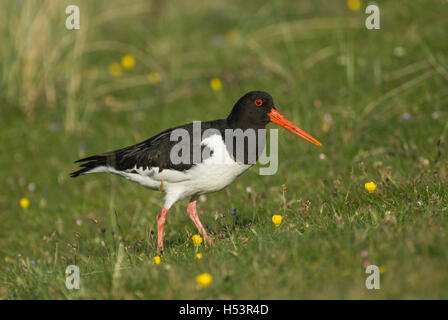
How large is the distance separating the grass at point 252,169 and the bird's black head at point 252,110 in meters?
0.77

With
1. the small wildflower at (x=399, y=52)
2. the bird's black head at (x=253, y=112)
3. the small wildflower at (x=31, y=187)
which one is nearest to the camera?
the bird's black head at (x=253, y=112)

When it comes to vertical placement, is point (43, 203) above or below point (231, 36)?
below

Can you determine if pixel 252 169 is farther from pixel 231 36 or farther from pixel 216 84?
pixel 231 36

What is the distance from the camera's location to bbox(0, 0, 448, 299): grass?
3.97 meters

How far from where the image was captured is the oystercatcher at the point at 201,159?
554cm

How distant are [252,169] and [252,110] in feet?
8.05

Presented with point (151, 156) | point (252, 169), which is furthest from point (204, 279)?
point (252, 169)

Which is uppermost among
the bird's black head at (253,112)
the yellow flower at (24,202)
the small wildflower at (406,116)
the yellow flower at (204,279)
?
the small wildflower at (406,116)

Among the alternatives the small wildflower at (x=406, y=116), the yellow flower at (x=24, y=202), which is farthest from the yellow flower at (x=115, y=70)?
the small wildflower at (x=406, y=116)

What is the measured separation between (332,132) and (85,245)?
385 cm

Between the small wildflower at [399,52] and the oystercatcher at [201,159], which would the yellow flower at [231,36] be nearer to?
the small wildflower at [399,52]

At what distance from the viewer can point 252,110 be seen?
18.8 ft

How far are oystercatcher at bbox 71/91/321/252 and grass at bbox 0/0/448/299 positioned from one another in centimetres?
47

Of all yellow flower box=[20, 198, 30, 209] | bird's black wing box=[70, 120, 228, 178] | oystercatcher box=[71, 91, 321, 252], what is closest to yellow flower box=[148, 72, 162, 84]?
yellow flower box=[20, 198, 30, 209]
